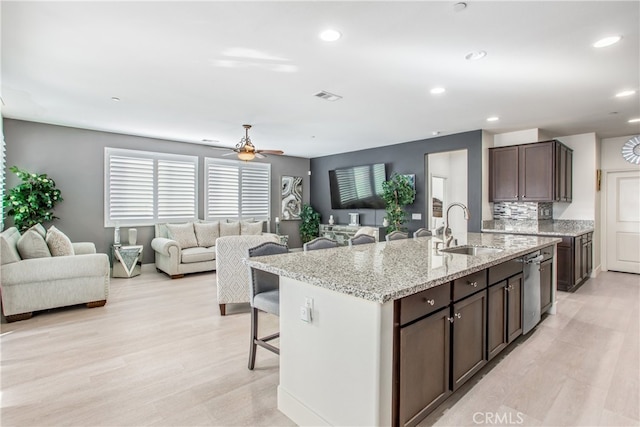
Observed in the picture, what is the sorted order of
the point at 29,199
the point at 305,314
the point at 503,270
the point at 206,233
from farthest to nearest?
the point at 206,233 < the point at 29,199 < the point at 503,270 < the point at 305,314

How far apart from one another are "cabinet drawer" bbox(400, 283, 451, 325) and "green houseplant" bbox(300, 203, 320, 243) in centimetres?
668

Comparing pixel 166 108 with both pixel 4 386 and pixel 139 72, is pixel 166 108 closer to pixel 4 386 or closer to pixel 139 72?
pixel 139 72

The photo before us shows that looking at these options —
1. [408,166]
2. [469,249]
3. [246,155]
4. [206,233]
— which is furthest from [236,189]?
[469,249]

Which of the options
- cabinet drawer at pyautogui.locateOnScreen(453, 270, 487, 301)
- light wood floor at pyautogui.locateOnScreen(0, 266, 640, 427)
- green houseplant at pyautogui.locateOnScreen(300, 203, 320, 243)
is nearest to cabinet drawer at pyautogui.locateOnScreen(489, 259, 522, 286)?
cabinet drawer at pyautogui.locateOnScreen(453, 270, 487, 301)

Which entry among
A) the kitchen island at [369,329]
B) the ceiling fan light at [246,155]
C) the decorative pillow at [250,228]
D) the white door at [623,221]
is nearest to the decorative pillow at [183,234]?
the decorative pillow at [250,228]

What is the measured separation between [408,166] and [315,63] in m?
4.29

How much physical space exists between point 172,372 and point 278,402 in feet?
3.25

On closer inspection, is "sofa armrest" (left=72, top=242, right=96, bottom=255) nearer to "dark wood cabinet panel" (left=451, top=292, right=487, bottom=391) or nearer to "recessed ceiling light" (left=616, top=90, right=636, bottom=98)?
"dark wood cabinet panel" (left=451, top=292, right=487, bottom=391)

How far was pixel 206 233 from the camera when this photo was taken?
666 centimetres

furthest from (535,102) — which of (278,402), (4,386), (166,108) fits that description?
(4,386)

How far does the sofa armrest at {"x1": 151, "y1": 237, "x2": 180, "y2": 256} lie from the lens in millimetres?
5672

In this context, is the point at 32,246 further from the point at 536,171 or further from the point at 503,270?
the point at 536,171

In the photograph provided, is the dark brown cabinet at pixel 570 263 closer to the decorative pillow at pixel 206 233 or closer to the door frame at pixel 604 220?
the door frame at pixel 604 220

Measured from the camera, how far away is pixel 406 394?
5.56 ft
